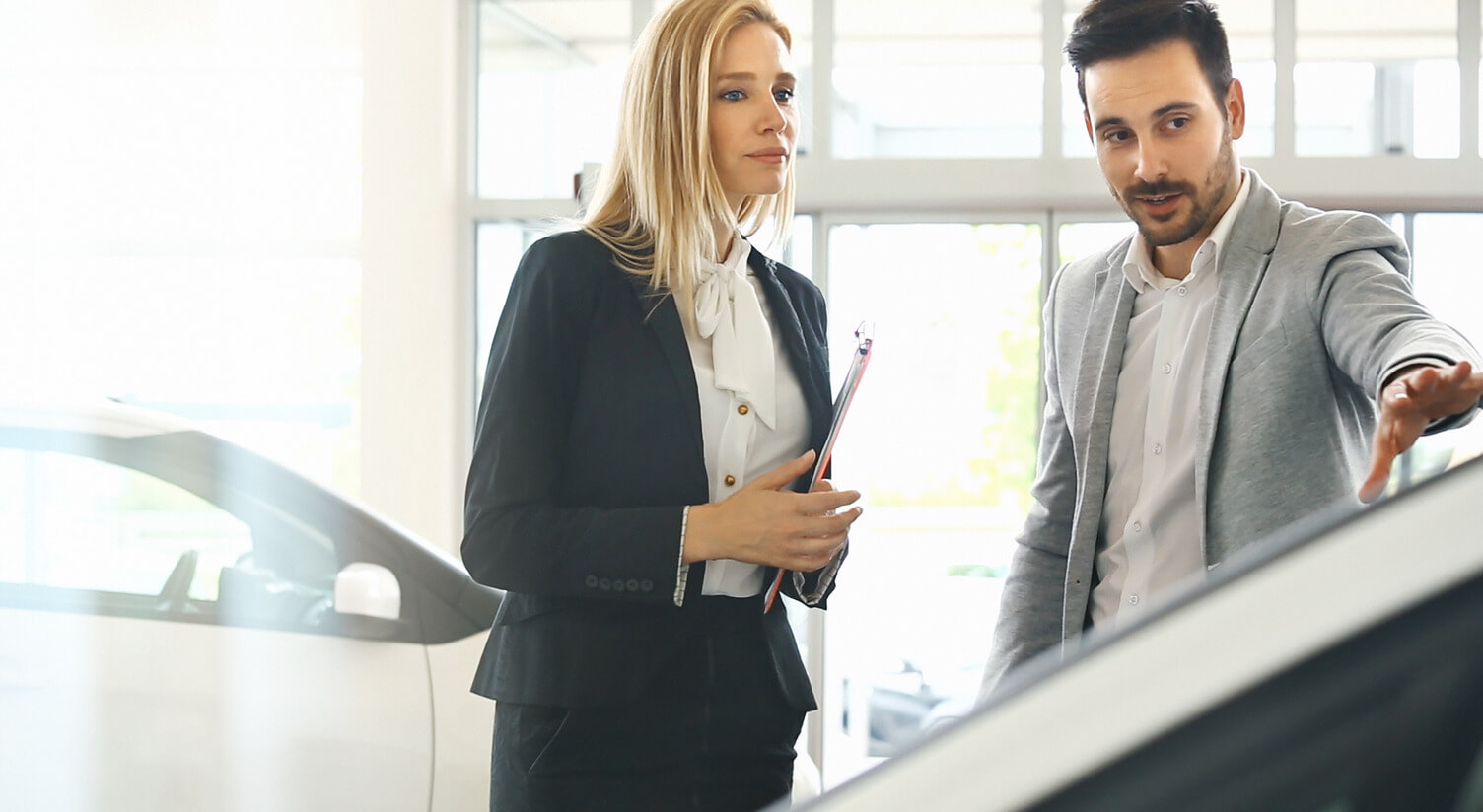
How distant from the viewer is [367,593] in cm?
235

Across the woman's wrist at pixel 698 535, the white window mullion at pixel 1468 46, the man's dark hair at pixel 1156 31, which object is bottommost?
the woman's wrist at pixel 698 535

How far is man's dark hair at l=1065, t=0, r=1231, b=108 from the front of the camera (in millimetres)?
1479

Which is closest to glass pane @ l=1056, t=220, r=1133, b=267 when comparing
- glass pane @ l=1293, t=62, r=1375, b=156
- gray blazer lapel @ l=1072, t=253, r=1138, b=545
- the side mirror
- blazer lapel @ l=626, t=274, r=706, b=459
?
glass pane @ l=1293, t=62, r=1375, b=156

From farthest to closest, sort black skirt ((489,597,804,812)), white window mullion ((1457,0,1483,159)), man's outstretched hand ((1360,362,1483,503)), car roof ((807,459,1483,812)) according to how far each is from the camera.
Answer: white window mullion ((1457,0,1483,159)) → black skirt ((489,597,804,812)) → man's outstretched hand ((1360,362,1483,503)) → car roof ((807,459,1483,812))

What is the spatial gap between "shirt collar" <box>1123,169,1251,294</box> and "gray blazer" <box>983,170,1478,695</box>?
1 centimetres

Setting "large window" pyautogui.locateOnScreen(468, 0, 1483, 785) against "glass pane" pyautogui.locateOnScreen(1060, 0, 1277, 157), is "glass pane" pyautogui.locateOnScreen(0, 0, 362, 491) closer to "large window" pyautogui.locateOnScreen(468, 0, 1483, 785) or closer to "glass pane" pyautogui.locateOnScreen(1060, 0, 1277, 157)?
"large window" pyautogui.locateOnScreen(468, 0, 1483, 785)

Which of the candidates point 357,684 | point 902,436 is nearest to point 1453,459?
point 357,684

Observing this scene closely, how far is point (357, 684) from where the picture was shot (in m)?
2.39

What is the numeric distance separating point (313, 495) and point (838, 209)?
10.1ft

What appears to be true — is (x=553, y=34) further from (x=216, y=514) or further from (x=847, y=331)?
(x=216, y=514)

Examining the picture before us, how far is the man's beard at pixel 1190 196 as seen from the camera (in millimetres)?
1491

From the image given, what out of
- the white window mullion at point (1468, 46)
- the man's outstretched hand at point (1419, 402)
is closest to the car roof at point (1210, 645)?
the man's outstretched hand at point (1419, 402)

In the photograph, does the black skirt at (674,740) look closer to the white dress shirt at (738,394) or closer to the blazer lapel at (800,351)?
the white dress shirt at (738,394)

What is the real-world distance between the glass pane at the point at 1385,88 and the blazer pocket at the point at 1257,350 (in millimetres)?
4043
